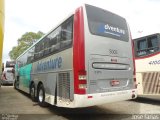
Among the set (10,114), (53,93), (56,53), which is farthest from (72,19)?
(10,114)

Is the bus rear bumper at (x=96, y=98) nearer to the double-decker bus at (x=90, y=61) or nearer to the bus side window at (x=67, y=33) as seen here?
the double-decker bus at (x=90, y=61)

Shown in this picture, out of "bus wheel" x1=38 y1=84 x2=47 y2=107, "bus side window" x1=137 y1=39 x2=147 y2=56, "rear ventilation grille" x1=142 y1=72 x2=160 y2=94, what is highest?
"bus side window" x1=137 y1=39 x2=147 y2=56

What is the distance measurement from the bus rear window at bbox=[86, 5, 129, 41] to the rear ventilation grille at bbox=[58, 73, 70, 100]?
1.55 metres

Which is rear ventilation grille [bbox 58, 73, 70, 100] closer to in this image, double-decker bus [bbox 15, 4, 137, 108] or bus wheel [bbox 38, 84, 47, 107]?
double-decker bus [bbox 15, 4, 137, 108]

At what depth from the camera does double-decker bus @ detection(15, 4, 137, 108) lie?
19.3 ft

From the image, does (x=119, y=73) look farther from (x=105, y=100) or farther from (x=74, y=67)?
(x=74, y=67)

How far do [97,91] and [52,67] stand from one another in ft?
7.48

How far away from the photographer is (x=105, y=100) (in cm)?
609

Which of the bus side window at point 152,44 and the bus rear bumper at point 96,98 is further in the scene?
the bus side window at point 152,44

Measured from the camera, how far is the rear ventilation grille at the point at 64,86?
6273mm

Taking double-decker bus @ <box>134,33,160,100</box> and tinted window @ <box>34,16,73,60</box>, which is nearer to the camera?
tinted window @ <box>34,16,73,60</box>

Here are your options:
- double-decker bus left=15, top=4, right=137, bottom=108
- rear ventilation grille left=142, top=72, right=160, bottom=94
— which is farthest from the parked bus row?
rear ventilation grille left=142, top=72, right=160, bottom=94

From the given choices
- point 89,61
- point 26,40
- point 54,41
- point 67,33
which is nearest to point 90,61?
point 89,61

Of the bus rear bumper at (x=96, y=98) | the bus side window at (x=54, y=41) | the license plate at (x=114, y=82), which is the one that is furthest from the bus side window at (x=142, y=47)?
the bus side window at (x=54, y=41)
